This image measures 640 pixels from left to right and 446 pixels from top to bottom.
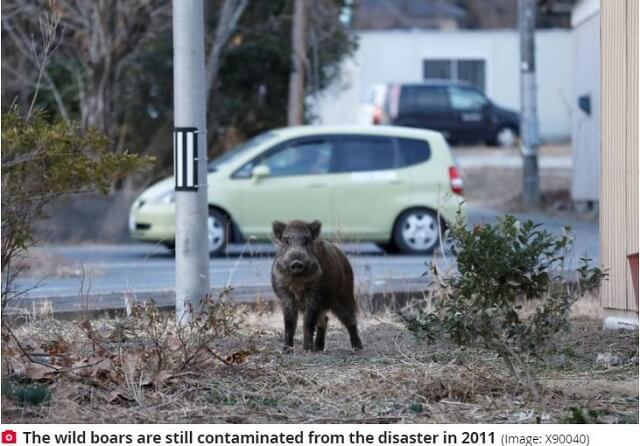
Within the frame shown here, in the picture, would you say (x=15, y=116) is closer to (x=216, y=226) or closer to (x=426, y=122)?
(x=216, y=226)

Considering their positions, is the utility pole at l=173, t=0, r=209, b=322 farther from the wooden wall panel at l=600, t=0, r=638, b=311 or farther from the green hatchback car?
the green hatchback car

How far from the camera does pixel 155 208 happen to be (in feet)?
59.6

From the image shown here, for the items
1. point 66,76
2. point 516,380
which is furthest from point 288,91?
point 516,380

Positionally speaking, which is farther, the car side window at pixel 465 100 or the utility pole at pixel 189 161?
the car side window at pixel 465 100

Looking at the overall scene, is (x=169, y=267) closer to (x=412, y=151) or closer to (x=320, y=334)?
(x=412, y=151)

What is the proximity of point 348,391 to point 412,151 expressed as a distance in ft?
38.2

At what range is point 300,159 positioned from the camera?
18.5 meters

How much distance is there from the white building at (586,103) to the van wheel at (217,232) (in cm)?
671

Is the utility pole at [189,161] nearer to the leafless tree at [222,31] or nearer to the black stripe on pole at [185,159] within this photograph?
the black stripe on pole at [185,159]

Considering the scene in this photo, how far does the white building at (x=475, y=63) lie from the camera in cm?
4566

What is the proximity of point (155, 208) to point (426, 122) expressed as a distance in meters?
Answer: 22.2

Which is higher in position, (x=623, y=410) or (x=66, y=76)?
(x=66, y=76)
